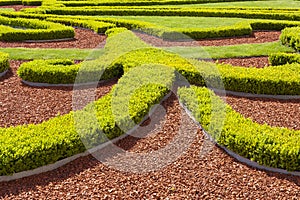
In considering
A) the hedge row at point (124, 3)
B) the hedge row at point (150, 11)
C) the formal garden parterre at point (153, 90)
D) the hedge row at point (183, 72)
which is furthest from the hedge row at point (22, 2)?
the hedge row at point (183, 72)

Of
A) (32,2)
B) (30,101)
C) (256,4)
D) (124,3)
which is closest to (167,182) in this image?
(30,101)

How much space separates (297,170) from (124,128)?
323 cm

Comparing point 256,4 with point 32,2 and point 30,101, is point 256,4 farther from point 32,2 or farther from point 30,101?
point 30,101

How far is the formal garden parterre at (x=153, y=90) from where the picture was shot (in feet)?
23.1

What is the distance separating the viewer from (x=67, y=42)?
1670 centimetres

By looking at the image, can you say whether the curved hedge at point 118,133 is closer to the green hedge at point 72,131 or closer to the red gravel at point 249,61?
the green hedge at point 72,131

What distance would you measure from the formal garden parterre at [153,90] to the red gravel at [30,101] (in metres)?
0.05

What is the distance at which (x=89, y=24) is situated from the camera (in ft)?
60.6

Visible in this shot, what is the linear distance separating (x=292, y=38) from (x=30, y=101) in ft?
29.8

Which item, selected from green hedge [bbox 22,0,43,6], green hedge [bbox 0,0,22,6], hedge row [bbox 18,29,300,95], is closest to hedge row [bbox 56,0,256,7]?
green hedge [bbox 22,0,43,6]

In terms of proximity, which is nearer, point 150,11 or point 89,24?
point 89,24

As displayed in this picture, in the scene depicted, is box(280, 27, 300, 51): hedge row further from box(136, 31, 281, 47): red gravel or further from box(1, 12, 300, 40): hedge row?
box(1, 12, 300, 40): hedge row

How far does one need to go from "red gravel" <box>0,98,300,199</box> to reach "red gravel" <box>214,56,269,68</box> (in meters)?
5.87

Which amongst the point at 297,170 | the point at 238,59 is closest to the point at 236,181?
the point at 297,170
